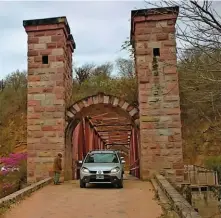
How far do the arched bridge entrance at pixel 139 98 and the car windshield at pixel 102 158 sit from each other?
1.38 meters

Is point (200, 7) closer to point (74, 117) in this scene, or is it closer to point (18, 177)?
point (74, 117)

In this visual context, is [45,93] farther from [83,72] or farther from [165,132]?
[83,72]

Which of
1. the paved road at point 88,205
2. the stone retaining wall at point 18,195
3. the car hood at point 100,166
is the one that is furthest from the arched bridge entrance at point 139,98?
the paved road at point 88,205

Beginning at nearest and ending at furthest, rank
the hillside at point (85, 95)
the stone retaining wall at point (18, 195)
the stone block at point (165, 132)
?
the stone retaining wall at point (18, 195)
the stone block at point (165, 132)
the hillside at point (85, 95)

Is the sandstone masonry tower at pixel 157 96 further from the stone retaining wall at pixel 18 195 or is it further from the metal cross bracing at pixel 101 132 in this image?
the stone retaining wall at pixel 18 195

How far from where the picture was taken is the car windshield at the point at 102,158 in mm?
14395

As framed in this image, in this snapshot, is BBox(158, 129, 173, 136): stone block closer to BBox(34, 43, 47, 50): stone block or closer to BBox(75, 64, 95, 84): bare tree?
BBox(34, 43, 47, 50): stone block

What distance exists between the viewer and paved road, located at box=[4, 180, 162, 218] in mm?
7957

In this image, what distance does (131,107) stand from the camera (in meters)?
16.2

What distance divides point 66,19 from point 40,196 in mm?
8715

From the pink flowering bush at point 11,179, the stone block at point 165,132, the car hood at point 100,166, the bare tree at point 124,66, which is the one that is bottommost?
the pink flowering bush at point 11,179

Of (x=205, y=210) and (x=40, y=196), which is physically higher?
(x=40, y=196)

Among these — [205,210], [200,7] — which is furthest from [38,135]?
[200,7]

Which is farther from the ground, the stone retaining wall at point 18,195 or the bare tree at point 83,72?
the bare tree at point 83,72
